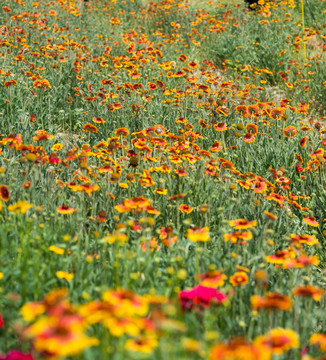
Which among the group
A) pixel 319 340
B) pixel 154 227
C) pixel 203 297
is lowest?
pixel 154 227

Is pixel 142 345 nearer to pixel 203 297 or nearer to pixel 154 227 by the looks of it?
pixel 203 297

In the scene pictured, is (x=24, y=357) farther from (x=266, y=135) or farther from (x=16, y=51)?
(x=16, y=51)

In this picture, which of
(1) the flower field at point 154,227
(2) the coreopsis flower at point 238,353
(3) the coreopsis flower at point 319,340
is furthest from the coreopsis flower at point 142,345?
(3) the coreopsis flower at point 319,340

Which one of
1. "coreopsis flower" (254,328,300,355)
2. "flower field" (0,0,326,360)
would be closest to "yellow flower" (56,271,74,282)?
"flower field" (0,0,326,360)

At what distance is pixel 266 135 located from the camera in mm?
4309

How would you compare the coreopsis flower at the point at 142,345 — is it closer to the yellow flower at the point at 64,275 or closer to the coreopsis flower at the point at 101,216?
the yellow flower at the point at 64,275

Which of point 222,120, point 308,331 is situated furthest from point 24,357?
point 222,120

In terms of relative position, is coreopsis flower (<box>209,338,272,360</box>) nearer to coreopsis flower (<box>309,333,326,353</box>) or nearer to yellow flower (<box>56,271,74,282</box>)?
coreopsis flower (<box>309,333,326,353</box>)

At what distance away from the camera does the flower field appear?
132 centimetres

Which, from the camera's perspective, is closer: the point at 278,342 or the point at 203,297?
the point at 278,342

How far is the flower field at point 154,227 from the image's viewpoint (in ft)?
4.33

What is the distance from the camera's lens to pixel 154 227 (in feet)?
9.78

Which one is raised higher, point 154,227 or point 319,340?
point 319,340

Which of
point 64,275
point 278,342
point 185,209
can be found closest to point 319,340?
point 278,342
